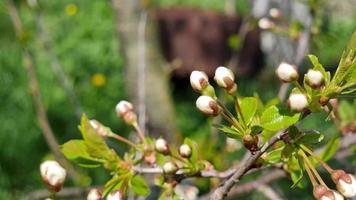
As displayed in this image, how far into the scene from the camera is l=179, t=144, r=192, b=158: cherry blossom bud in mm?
855

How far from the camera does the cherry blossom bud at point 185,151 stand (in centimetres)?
86

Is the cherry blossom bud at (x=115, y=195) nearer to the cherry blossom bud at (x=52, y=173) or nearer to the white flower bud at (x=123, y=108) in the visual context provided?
the cherry blossom bud at (x=52, y=173)

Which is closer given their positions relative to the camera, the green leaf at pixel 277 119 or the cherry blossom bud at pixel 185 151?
the green leaf at pixel 277 119

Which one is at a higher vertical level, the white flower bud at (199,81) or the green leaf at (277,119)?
the white flower bud at (199,81)

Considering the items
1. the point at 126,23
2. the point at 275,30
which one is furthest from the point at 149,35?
the point at 275,30

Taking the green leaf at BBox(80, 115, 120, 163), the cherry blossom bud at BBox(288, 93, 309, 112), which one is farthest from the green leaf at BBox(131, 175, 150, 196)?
the cherry blossom bud at BBox(288, 93, 309, 112)

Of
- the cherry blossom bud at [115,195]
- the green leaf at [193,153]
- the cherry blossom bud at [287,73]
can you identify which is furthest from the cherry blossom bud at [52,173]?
the cherry blossom bud at [287,73]

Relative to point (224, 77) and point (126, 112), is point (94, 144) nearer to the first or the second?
point (126, 112)

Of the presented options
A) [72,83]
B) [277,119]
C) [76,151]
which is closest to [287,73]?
[277,119]

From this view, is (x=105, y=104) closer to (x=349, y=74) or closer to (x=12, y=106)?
(x=12, y=106)

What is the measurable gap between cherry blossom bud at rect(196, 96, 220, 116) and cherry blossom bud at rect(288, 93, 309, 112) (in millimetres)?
105

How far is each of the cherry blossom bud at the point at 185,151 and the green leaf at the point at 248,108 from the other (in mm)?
139

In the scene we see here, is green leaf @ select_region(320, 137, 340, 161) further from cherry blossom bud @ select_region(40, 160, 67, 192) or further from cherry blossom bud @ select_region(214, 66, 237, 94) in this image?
cherry blossom bud @ select_region(40, 160, 67, 192)

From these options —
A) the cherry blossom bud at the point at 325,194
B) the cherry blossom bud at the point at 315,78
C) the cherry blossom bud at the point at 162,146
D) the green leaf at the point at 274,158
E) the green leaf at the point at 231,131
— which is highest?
the cherry blossom bud at the point at 315,78
